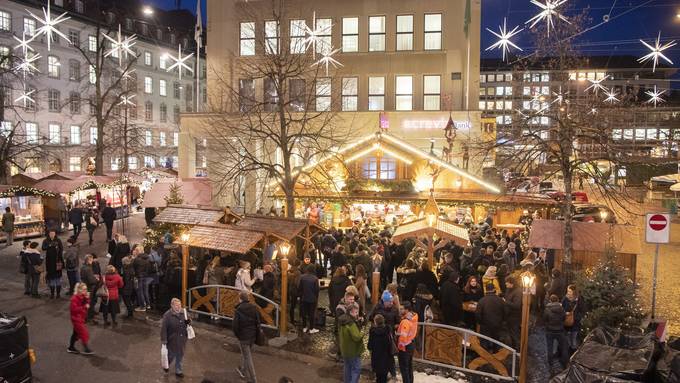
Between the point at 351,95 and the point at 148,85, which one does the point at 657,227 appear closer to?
the point at 351,95

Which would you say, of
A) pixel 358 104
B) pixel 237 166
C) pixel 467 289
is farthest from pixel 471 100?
pixel 467 289

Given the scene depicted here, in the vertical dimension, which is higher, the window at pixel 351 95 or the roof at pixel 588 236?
the window at pixel 351 95

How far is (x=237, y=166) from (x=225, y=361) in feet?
27.2

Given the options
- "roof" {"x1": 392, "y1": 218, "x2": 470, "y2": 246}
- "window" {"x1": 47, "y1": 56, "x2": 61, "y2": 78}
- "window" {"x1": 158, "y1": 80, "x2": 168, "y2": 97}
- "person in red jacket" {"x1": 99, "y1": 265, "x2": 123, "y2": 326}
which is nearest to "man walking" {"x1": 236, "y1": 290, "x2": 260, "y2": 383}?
"person in red jacket" {"x1": 99, "y1": 265, "x2": 123, "y2": 326}

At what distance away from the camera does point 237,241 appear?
13.6 m

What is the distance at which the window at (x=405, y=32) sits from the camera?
96.0 ft

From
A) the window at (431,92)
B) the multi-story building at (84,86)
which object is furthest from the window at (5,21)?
the window at (431,92)

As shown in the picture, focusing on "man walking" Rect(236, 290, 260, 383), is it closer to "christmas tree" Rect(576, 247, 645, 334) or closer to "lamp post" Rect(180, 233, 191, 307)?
"lamp post" Rect(180, 233, 191, 307)

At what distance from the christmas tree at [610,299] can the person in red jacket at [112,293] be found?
10.2 m

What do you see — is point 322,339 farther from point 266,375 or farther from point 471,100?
point 471,100

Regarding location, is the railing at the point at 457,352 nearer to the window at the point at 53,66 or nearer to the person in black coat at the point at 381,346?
Answer: the person in black coat at the point at 381,346

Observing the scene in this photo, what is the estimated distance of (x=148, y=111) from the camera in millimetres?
58406

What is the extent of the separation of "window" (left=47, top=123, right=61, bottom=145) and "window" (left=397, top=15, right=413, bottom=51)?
3388 centimetres

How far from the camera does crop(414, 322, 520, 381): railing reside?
9.60m
